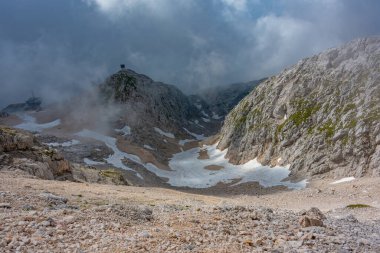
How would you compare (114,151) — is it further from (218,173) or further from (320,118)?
(320,118)

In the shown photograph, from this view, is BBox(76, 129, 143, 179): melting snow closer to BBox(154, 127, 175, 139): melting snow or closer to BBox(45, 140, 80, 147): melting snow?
BBox(45, 140, 80, 147): melting snow

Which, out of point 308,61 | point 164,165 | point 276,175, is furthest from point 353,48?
point 164,165

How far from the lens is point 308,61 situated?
387 feet

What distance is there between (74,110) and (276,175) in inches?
4530

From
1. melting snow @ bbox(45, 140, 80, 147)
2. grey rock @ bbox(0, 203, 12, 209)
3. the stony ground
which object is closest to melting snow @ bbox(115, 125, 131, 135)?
melting snow @ bbox(45, 140, 80, 147)

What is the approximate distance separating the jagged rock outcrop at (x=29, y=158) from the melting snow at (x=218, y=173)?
4708cm

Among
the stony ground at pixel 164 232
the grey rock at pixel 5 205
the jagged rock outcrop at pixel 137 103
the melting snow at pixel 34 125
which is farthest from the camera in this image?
the jagged rock outcrop at pixel 137 103

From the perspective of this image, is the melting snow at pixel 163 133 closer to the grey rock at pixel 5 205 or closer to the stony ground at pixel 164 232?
the stony ground at pixel 164 232

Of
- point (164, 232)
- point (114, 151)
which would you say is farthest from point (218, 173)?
point (164, 232)

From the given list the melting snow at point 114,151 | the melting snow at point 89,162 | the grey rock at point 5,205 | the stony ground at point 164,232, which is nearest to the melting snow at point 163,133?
the melting snow at point 114,151

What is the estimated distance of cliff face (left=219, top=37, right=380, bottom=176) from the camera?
271 ft

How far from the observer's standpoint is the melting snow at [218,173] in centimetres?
9188

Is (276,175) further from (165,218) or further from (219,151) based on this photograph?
(165,218)

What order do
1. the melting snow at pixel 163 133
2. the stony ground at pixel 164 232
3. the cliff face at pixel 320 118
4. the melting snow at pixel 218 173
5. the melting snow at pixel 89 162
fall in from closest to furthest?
the stony ground at pixel 164 232
the cliff face at pixel 320 118
the melting snow at pixel 218 173
the melting snow at pixel 89 162
the melting snow at pixel 163 133
